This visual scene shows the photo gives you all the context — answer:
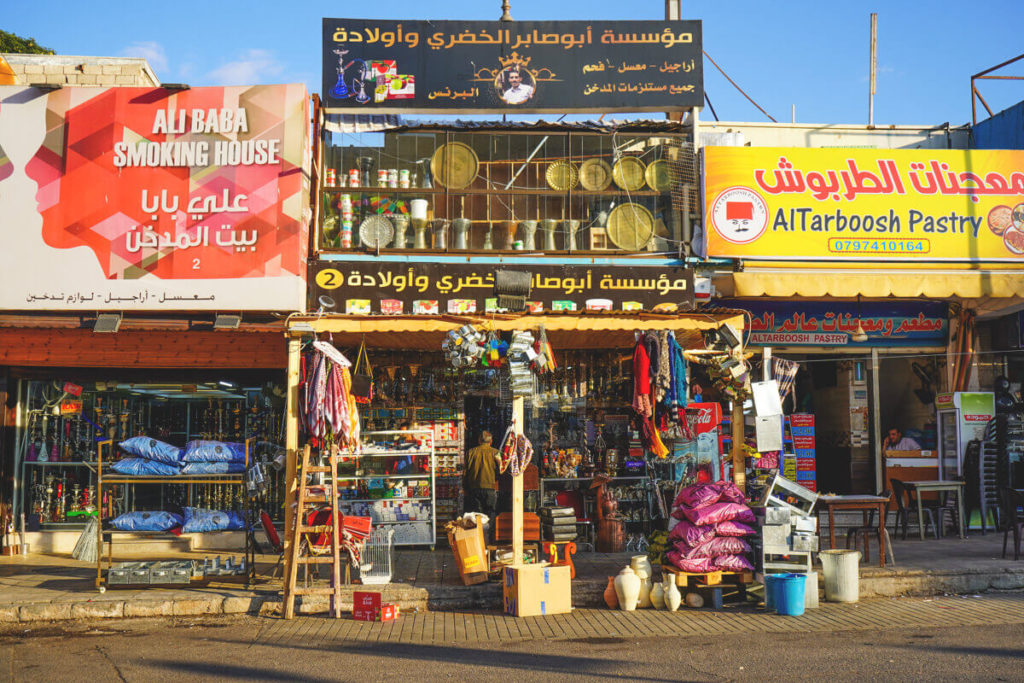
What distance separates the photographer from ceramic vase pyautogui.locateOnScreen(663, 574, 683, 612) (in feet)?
32.4

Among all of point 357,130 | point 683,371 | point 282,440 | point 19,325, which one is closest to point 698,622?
point 683,371

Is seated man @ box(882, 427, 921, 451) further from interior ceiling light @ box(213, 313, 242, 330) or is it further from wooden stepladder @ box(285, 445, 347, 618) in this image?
interior ceiling light @ box(213, 313, 242, 330)

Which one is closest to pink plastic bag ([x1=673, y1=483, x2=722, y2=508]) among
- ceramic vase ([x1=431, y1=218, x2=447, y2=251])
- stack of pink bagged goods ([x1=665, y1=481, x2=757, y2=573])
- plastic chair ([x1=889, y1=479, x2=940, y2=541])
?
stack of pink bagged goods ([x1=665, y1=481, x2=757, y2=573])

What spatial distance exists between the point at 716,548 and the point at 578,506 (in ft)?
13.5

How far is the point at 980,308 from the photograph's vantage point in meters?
15.2

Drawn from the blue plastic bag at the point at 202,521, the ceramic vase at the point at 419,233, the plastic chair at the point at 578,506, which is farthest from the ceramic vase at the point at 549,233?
the blue plastic bag at the point at 202,521

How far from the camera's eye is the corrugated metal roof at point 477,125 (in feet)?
47.0

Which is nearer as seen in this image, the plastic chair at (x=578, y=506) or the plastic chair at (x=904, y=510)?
the plastic chair at (x=578, y=506)

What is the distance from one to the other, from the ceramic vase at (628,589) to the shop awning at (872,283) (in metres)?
5.27

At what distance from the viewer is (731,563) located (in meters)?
10.1

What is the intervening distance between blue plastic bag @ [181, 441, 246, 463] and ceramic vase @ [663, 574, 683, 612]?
19.3ft

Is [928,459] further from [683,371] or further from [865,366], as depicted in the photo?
[683,371]

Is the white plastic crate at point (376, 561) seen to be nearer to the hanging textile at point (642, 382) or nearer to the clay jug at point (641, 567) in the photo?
the clay jug at point (641, 567)

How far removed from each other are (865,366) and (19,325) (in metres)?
13.1
